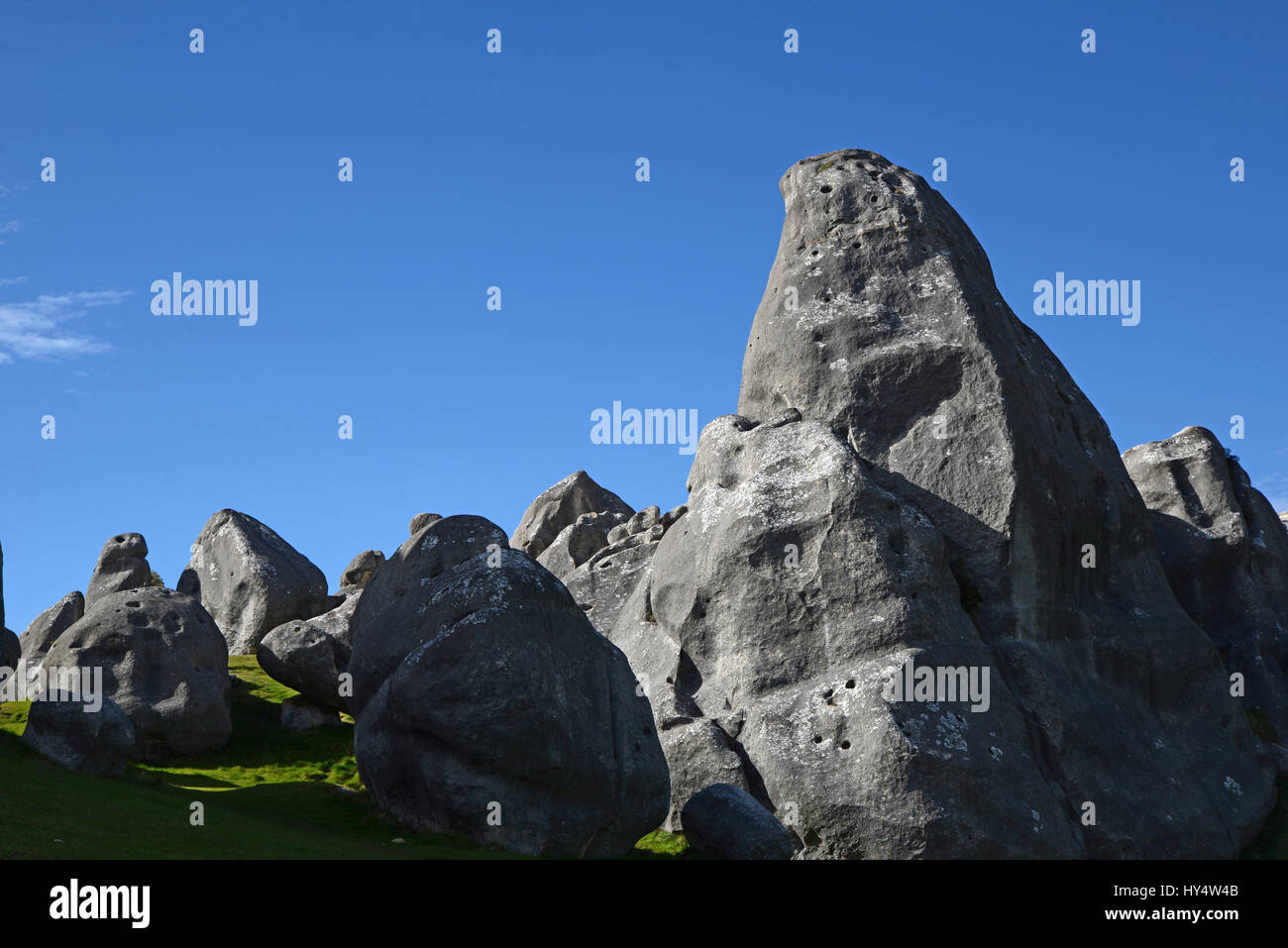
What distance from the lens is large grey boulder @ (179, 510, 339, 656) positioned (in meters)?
43.9

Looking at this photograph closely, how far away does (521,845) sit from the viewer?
76.0 ft

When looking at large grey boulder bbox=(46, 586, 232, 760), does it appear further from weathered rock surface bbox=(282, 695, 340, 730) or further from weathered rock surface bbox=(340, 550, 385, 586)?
weathered rock surface bbox=(340, 550, 385, 586)

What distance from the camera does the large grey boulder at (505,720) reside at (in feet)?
77.2

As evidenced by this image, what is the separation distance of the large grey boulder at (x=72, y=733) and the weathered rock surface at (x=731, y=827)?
38.8 ft

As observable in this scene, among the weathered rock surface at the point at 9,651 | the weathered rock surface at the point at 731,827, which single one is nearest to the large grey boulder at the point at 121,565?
the weathered rock surface at the point at 9,651

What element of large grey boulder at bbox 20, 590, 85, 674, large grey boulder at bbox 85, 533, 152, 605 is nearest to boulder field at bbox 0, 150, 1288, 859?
large grey boulder at bbox 20, 590, 85, 674

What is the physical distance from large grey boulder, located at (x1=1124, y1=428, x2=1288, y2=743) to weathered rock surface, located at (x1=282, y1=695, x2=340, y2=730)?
25062mm

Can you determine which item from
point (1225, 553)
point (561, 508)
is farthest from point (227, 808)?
point (1225, 553)

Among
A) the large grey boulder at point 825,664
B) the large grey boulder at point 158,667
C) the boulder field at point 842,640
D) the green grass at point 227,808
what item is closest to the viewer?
the green grass at point 227,808

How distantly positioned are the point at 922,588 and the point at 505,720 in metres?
10.6

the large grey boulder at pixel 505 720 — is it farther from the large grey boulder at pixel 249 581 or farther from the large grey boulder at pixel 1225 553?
the large grey boulder at pixel 1225 553
